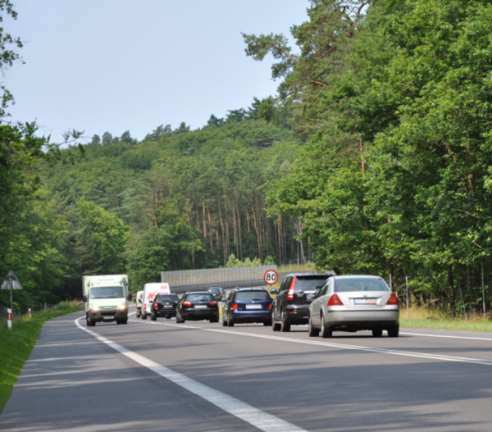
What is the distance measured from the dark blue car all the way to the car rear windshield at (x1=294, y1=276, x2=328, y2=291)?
933cm

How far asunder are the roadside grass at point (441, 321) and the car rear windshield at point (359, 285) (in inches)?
146

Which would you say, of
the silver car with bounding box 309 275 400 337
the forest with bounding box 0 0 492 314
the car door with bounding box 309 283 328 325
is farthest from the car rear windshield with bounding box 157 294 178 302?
the silver car with bounding box 309 275 400 337

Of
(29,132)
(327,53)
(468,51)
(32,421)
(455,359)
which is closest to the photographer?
(32,421)

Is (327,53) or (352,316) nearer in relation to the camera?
(352,316)

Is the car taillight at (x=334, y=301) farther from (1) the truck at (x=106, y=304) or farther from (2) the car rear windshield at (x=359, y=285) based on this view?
(1) the truck at (x=106, y=304)

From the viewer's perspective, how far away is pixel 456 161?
44.7m

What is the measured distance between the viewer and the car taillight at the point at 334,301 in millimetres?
29888

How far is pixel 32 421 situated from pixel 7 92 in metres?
23.9

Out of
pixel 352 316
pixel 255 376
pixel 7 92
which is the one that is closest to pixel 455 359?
pixel 255 376

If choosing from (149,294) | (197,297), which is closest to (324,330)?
(197,297)

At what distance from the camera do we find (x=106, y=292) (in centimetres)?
6000

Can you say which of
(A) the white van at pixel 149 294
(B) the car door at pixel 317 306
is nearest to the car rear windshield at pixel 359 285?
(B) the car door at pixel 317 306

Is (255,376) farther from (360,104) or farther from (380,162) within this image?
(360,104)

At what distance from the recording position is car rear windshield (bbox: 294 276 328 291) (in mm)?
37438
